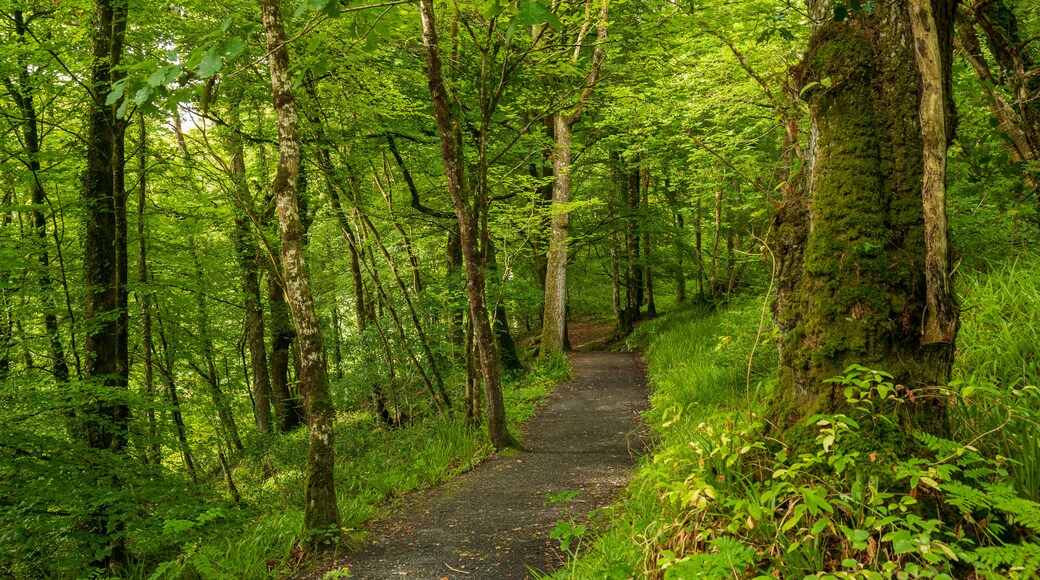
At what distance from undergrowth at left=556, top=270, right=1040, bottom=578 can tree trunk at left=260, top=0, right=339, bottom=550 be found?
2.21 meters

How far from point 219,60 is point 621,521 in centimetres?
359

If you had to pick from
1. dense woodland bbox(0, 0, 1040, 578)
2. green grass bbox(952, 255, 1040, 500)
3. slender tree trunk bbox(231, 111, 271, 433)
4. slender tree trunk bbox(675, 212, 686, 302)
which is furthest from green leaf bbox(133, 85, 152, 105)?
slender tree trunk bbox(675, 212, 686, 302)

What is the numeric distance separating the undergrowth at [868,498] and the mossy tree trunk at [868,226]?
157 millimetres

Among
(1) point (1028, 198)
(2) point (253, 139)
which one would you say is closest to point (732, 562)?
(1) point (1028, 198)

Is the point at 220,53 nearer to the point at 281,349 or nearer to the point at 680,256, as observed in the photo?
the point at 281,349

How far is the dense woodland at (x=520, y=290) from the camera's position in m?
2.30

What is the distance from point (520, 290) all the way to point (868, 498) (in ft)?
30.2

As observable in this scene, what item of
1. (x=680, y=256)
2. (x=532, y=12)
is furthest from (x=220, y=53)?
(x=680, y=256)

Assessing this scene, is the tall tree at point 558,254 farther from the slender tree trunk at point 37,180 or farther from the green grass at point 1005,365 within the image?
the slender tree trunk at point 37,180

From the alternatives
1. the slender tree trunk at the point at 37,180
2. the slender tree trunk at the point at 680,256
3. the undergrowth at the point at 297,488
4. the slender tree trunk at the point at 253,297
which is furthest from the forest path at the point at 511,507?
the slender tree trunk at the point at 680,256

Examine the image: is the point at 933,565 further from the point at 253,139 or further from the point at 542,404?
the point at 253,139

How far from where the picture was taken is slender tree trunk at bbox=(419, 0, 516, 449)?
5.70 meters

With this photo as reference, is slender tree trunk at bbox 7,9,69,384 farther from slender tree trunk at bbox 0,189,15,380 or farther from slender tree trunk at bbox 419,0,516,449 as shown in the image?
slender tree trunk at bbox 419,0,516,449

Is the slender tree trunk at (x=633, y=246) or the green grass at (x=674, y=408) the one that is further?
the slender tree trunk at (x=633, y=246)
